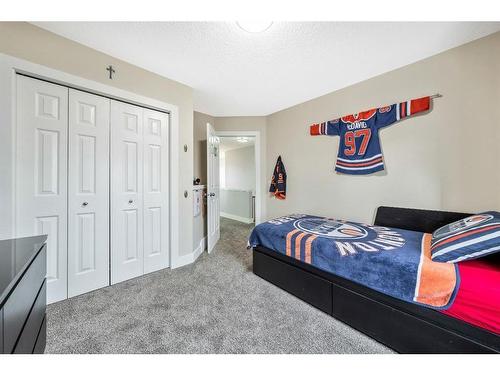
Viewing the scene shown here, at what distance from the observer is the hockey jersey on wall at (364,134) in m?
2.08

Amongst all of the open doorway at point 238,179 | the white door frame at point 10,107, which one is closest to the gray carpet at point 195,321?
the white door frame at point 10,107

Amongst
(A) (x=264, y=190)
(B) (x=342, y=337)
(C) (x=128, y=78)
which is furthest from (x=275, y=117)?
(B) (x=342, y=337)

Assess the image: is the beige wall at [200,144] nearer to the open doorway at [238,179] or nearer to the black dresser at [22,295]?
the open doorway at [238,179]

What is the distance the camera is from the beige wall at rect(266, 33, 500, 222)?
1650mm

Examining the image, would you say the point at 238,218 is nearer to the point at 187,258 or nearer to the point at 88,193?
the point at 187,258

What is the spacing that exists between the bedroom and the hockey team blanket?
0.04 feet

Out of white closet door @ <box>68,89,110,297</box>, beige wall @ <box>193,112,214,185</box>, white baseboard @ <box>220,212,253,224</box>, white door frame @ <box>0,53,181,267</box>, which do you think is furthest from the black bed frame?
white baseboard @ <box>220,212,253,224</box>

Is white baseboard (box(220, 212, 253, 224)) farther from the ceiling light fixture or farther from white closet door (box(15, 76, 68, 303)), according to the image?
the ceiling light fixture

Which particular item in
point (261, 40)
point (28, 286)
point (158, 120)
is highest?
point (261, 40)

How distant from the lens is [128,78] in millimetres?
2020

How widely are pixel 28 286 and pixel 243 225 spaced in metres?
4.05

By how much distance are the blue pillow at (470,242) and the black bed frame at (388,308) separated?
35cm

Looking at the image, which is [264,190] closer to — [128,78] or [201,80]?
[201,80]
